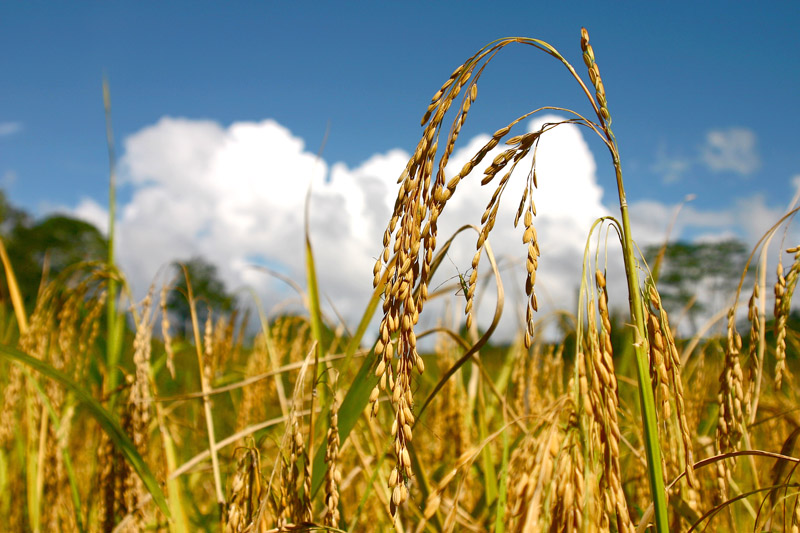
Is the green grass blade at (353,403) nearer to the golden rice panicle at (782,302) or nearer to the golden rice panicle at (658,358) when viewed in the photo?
the golden rice panicle at (658,358)

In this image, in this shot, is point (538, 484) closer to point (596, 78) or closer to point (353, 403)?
point (353, 403)

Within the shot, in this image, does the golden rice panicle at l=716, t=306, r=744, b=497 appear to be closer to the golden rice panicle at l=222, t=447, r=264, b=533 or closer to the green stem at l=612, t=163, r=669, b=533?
the green stem at l=612, t=163, r=669, b=533

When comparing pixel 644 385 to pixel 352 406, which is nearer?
pixel 644 385

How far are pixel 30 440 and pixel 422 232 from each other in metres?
1.90

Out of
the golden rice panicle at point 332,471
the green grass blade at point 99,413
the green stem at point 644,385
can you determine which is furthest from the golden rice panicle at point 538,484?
the green grass blade at point 99,413

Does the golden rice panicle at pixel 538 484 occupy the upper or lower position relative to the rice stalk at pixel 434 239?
lower

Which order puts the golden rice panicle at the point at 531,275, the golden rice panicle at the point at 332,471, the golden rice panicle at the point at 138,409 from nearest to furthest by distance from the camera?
1. the golden rice panicle at the point at 531,275
2. the golden rice panicle at the point at 332,471
3. the golden rice panicle at the point at 138,409

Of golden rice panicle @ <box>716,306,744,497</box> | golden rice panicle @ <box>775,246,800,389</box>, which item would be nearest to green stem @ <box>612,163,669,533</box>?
golden rice panicle @ <box>716,306,744,497</box>

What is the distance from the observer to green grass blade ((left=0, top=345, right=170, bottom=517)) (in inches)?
43.6

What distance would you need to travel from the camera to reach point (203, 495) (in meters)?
3.13

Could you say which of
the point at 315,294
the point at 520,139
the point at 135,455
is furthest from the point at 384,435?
the point at 520,139

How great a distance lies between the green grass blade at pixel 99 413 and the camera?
3.64 ft

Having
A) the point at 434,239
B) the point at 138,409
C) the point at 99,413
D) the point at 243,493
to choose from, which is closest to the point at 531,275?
the point at 434,239

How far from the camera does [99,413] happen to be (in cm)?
115
